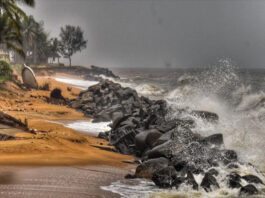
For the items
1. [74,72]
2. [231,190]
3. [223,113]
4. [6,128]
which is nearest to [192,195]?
[231,190]

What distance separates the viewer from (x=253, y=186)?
6715mm

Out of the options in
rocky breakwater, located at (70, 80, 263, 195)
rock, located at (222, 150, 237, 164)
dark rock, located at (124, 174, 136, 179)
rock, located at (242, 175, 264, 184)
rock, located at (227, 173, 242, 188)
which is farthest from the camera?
rock, located at (222, 150, 237, 164)

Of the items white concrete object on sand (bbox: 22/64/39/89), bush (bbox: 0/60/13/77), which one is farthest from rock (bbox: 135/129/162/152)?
white concrete object on sand (bbox: 22/64/39/89)

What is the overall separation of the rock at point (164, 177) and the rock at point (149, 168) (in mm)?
466

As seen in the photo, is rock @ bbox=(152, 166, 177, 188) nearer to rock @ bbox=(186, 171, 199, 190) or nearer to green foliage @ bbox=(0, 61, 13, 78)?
rock @ bbox=(186, 171, 199, 190)

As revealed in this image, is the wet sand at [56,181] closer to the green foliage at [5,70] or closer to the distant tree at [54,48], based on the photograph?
the green foliage at [5,70]

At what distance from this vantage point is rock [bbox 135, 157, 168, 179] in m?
8.03

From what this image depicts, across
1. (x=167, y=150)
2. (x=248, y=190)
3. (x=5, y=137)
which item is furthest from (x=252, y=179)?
(x=5, y=137)

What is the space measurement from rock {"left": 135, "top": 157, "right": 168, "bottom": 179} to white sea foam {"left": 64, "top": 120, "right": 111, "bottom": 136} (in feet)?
24.7

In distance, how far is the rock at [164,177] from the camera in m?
7.23

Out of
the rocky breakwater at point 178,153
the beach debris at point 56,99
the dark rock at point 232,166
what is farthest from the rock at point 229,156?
the beach debris at point 56,99

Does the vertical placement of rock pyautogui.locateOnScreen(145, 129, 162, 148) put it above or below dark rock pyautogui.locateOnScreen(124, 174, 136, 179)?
above

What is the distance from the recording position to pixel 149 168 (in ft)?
26.7

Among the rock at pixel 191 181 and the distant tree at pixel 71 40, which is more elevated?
the distant tree at pixel 71 40
